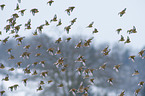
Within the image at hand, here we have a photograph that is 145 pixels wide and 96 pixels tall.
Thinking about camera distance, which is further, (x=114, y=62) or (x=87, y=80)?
(x=114, y=62)

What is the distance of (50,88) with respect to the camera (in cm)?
1886

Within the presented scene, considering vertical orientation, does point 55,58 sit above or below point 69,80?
above

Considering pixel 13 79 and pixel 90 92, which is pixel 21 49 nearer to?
pixel 13 79

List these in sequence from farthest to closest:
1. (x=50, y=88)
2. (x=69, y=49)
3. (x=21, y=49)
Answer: (x=21, y=49)
(x=69, y=49)
(x=50, y=88)

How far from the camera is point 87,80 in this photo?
1898cm

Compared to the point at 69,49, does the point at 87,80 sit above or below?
below

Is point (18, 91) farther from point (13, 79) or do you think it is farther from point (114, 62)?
point (114, 62)

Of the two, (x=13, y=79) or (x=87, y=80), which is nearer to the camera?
(x=87, y=80)

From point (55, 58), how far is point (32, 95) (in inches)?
95.5

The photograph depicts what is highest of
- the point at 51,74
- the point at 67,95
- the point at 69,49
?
the point at 69,49

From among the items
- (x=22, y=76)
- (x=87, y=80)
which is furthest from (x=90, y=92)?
(x=22, y=76)

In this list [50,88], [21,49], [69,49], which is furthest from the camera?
[21,49]

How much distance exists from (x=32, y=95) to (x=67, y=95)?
1.95 m

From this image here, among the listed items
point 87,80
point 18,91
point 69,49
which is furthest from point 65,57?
point 18,91
